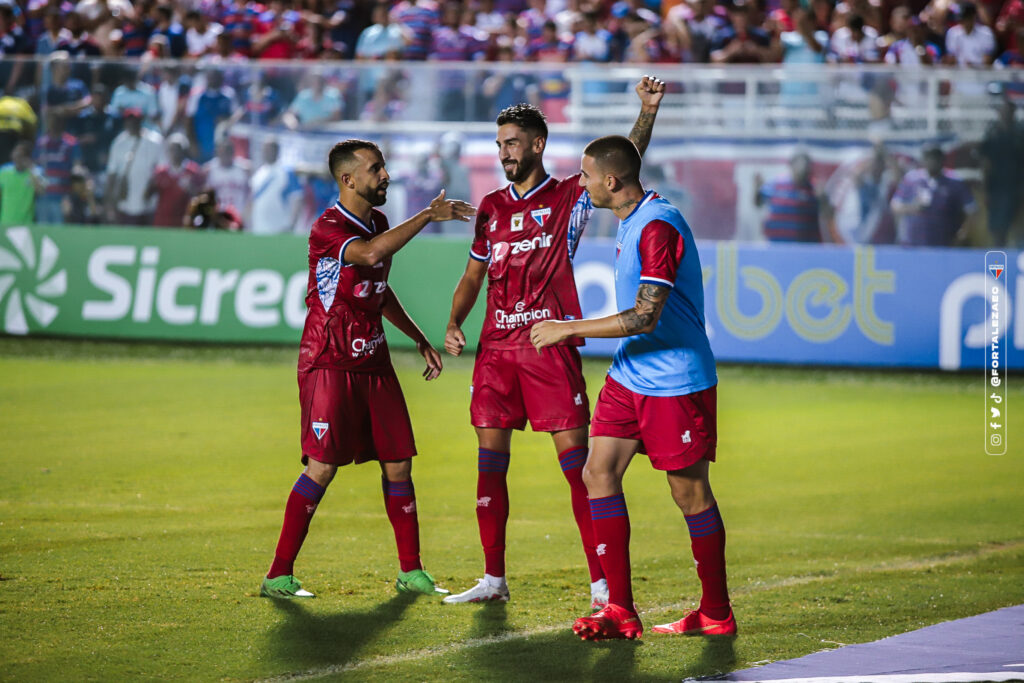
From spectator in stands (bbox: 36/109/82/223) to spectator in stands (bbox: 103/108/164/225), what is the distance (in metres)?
0.48

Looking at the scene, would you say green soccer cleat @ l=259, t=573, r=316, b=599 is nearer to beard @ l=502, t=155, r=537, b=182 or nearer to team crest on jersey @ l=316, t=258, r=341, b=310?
team crest on jersey @ l=316, t=258, r=341, b=310

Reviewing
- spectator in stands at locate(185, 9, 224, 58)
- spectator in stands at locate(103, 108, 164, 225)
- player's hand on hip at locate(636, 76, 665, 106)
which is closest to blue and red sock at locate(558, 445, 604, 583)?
player's hand on hip at locate(636, 76, 665, 106)

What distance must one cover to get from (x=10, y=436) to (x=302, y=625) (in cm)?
555

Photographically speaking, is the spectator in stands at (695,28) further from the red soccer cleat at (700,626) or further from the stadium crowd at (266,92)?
the red soccer cleat at (700,626)

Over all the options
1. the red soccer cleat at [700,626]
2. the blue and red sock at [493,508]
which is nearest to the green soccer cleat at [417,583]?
the blue and red sock at [493,508]

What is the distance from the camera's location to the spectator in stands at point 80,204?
54.4 feet

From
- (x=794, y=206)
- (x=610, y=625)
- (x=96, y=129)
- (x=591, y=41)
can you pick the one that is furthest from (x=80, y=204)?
(x=610, y=625)

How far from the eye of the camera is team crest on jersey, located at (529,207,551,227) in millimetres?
6367

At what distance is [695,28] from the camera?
17578 millimetres

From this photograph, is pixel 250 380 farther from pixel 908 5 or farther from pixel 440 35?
pixel 908 5

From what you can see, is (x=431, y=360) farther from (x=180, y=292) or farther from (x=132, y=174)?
(x=132, y=174)

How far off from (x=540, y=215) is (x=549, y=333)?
40.9 inches

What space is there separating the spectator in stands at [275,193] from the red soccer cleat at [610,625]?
11.2 metres

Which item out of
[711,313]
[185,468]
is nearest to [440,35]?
[711,313]
